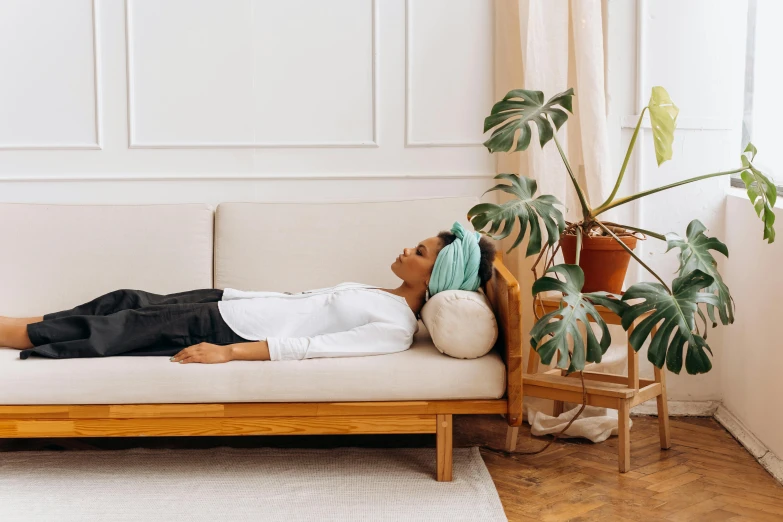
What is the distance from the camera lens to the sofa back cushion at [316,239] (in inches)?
119

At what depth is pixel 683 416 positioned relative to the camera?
10.6 ft

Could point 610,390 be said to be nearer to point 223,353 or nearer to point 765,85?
point 223,353

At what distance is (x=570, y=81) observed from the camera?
3115mm

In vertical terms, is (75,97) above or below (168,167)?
above

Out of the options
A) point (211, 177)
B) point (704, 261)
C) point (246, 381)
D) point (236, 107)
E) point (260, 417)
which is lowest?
point (260, 417)

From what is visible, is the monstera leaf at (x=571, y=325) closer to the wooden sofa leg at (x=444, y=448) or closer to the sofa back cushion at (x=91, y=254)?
the wooden sofa leg at (x=444, y=448)

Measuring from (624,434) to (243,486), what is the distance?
1.21 m

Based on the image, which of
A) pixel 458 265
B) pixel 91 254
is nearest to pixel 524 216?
pixel 458 265

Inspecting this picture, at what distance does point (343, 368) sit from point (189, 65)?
155cm

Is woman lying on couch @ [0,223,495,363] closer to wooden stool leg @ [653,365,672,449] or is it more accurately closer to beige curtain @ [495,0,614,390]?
beige curtain @ [495,0,614,390]

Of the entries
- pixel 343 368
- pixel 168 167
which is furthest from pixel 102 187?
pixel 343 368

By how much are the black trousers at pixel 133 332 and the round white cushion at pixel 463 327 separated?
641 mm

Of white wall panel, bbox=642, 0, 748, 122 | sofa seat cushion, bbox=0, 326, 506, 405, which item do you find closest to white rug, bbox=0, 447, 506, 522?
sofa seat cushion, bbox=0, 326, 506, 405

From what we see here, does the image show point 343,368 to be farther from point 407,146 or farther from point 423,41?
point 423,41
